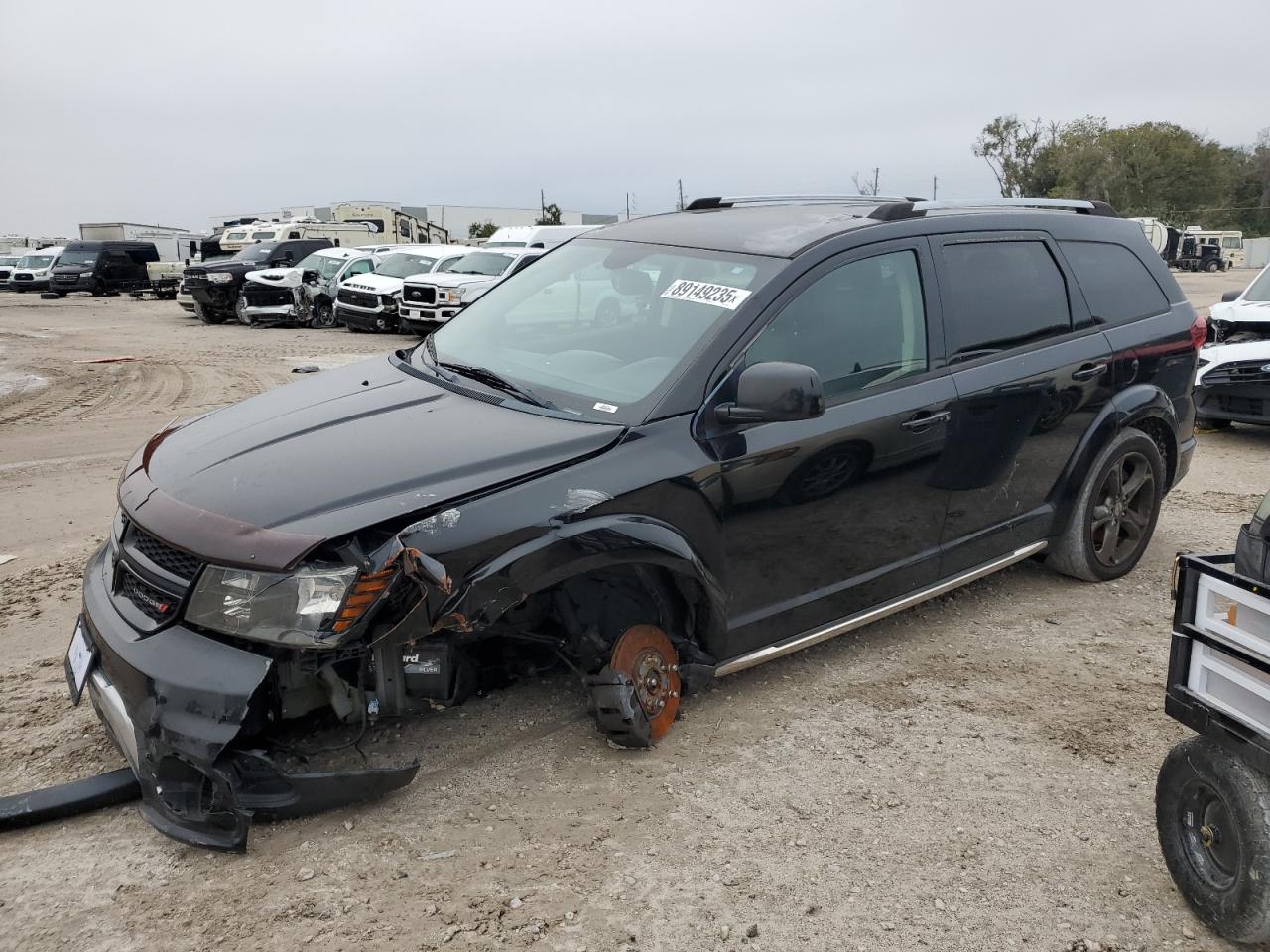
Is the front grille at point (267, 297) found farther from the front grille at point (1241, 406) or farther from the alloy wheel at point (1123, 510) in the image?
the alloy wheel at point (1123, 510)

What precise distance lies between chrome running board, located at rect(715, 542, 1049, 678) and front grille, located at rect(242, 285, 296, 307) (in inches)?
771

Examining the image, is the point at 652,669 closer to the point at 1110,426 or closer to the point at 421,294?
the point at 1110,426

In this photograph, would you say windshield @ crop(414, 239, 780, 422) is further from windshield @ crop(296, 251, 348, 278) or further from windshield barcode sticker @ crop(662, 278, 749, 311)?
windshield @ crop(296, 251, 348, 278)

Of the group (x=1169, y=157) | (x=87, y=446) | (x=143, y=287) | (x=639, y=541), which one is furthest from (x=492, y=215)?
(x=639, y=541)

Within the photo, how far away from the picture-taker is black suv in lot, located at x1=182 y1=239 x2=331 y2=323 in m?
22.2

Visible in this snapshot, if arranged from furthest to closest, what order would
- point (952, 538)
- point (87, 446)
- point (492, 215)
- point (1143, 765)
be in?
point (492, 215), point (87, 446), point (952, 538), point (1143, 765)

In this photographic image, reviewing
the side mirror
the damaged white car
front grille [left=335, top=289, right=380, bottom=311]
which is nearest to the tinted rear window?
the side mirror

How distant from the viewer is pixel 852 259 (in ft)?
12.9

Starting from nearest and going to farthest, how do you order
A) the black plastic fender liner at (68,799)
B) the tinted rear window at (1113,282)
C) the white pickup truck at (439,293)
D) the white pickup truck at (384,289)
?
1. the black plastic fender liner at (68,799)
2. the tinted rear window at (1113,282)
3. the white pickup truck at (439,293)
4. the white pickup truck at (384,289)

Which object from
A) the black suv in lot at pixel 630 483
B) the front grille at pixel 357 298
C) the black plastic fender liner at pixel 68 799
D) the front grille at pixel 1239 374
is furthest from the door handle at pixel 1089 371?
the front grille at pixel 357 298

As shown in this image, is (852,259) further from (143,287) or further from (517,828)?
(143,287)

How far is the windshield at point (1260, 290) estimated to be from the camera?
9.57 m

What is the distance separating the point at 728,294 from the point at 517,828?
1.90m

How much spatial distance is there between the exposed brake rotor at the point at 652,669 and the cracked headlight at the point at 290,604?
3.03 ft
